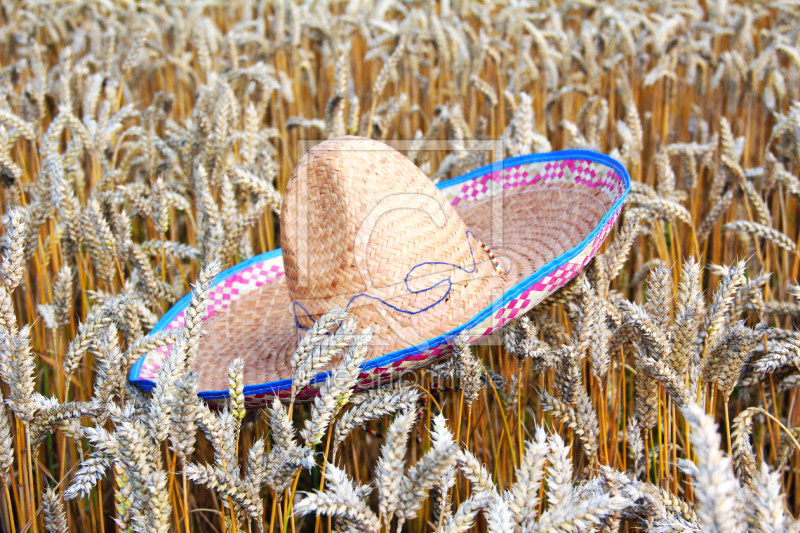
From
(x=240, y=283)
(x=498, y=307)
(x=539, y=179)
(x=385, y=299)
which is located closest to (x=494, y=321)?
(x=498, y=307)

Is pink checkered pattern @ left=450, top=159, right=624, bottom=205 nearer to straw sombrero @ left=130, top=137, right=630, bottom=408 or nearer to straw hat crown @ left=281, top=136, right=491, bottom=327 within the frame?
straw sombrero @ left=130, top=137, right=630, bottom=408

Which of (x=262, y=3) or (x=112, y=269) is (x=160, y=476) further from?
(x=262, y=3)

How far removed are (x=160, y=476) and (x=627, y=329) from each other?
0.95m

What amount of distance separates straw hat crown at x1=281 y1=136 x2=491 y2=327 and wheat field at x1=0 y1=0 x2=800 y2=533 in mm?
108

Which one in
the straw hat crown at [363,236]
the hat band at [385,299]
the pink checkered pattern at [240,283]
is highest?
the straw hat crown at [363,236]

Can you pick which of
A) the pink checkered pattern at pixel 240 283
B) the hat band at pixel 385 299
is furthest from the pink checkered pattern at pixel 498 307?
the hat band at pixel 385 299

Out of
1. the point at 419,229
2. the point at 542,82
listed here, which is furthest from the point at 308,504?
the point at 542,82

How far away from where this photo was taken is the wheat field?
87 cm

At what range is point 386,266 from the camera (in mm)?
1224

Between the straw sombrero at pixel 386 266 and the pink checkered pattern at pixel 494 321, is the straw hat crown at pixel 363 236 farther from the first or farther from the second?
the pink checkered pattern at pixel 494 321

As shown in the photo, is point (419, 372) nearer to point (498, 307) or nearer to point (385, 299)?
point (385, 299)

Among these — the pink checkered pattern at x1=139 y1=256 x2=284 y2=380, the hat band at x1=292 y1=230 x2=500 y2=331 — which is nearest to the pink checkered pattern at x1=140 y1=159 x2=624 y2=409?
the pink checkered pattern at x1=139 y1=256 x2=284 y2=380

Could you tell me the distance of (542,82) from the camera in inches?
130

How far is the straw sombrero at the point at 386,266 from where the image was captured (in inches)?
44.8
